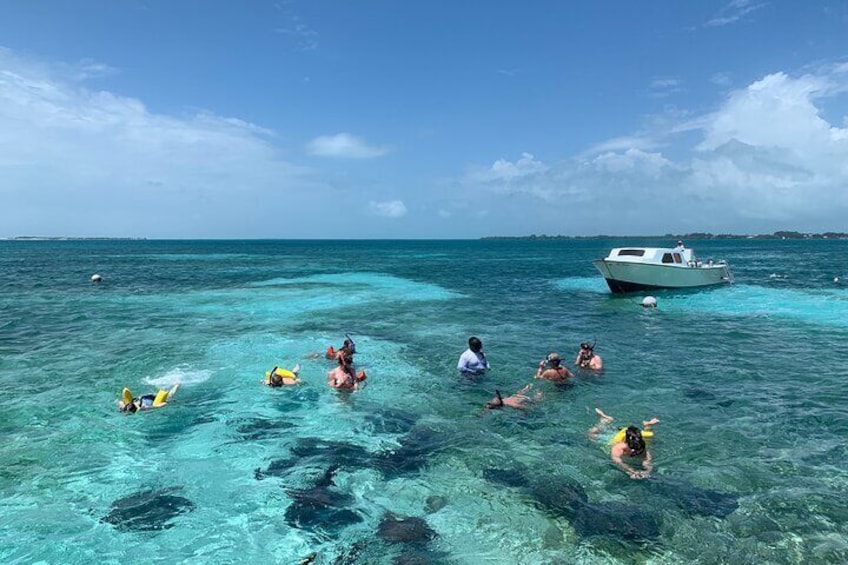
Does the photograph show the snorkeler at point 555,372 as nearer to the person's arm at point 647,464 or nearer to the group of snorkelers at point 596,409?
the group of snorkelers at point 596,409

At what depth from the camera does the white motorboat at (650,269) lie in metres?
35.5

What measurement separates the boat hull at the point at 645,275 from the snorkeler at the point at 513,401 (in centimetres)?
2333

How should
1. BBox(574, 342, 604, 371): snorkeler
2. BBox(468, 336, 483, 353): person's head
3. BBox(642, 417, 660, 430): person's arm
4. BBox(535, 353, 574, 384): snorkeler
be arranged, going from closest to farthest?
BBox(642, 417, 660, 430): person's arm
BBox(535, 353, 574, 384): snorkeler
BBox(468, 336, 483, 353): person's head
BBox(574, 342, 604, 371): snorkeler

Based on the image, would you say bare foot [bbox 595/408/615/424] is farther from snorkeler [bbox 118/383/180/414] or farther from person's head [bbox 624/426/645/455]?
snorkeler [bbox 118/383/180/414]

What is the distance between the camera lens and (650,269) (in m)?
→ 35.4

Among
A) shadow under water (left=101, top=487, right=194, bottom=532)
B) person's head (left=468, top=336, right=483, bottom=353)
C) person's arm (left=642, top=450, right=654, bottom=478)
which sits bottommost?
shadow under water (left=101, top=487, right=194, bottom=532)

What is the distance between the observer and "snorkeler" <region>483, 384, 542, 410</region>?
13.3 meters

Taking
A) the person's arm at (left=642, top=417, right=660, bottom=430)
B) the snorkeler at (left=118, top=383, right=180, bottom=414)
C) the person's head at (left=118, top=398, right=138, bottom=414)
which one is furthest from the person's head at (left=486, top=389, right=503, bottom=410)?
the person's head at (left=118, top=398, right=138, bottom=414)

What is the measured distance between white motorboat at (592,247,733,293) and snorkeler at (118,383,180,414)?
29.5 metres

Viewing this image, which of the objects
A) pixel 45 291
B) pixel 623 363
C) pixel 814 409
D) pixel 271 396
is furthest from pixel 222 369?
pixel 45 291

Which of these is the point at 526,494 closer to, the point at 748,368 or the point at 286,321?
the point at 748,368

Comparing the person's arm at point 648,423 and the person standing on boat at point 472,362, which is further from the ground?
the person standing on boat at point 472,362

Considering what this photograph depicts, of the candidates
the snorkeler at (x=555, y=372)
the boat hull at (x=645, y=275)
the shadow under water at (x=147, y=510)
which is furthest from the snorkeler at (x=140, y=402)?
the boat hull at (x=645, y=275)

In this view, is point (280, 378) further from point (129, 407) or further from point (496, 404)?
point (496, 404)
